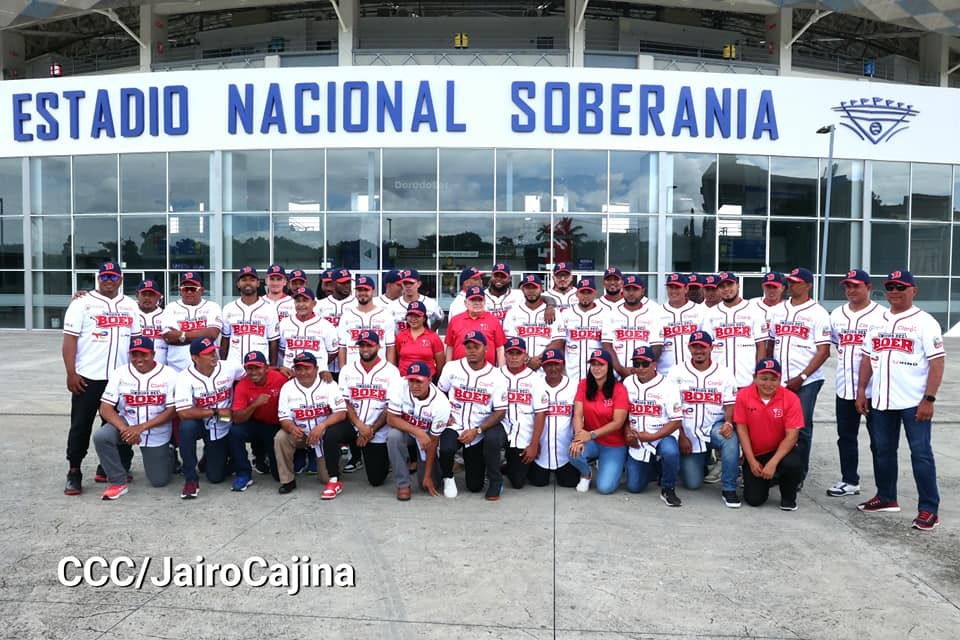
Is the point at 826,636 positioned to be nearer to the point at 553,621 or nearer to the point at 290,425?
the point at 553,621

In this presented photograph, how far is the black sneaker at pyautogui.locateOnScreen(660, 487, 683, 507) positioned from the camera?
5.95 metres

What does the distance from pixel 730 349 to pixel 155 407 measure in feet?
18.1

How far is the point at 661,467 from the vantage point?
6.51m

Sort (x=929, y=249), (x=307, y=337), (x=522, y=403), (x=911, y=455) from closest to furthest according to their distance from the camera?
(x=911, y=455)
(x=522, y=403)
(x=307, y=337)
(x=929, y=249)

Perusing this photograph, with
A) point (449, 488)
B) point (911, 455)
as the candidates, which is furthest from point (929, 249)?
point (449, 488)

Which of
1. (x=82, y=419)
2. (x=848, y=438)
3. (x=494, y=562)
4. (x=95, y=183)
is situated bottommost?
(x=494, y=562)

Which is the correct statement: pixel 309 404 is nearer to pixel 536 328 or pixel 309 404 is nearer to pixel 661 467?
pixel 536 328

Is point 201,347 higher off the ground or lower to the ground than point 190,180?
lower

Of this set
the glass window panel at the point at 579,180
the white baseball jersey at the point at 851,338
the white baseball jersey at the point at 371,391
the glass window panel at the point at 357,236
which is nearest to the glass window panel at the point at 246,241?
the glass window panel at the point at 357,236

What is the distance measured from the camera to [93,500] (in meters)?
5.98

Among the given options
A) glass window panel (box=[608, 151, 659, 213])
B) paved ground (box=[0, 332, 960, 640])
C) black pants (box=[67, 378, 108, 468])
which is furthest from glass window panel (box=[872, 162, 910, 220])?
black pants (box=[67, 378, 108, 468])

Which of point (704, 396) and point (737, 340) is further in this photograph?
point (737, 340)

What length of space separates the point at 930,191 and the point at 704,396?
21084 mm

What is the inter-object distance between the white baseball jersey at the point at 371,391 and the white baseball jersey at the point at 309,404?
0.16 meters
